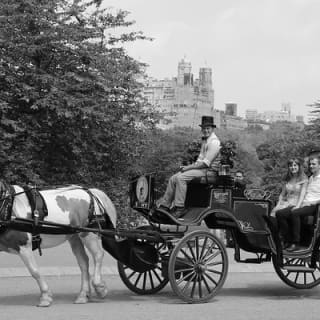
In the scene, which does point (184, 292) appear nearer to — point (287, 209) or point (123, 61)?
point (287, 209)

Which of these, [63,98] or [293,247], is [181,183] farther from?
[63,98]

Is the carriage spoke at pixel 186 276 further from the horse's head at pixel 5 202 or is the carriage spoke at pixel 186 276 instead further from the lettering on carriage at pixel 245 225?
the horse's head at pixel 5 202

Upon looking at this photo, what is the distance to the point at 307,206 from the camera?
10188 mm

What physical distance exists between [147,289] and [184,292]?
1106 millimetres

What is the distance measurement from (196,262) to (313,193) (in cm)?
218

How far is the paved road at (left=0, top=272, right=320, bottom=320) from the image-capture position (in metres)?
8.24

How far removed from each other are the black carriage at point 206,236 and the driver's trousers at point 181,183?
4.2 inches

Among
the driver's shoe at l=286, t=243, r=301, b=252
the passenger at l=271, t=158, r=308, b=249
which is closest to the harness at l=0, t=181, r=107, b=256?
the passenger at l=271, t=158, r=308, b=249

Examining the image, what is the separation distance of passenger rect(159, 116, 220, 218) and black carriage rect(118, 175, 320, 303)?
0.13 m

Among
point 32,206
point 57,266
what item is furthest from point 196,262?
point 57,266

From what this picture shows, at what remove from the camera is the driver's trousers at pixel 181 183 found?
386 inches

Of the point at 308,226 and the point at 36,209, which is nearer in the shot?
the point at 36,209

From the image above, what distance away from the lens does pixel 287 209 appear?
404 inches

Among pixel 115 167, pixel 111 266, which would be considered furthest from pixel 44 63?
pixel 111 266
